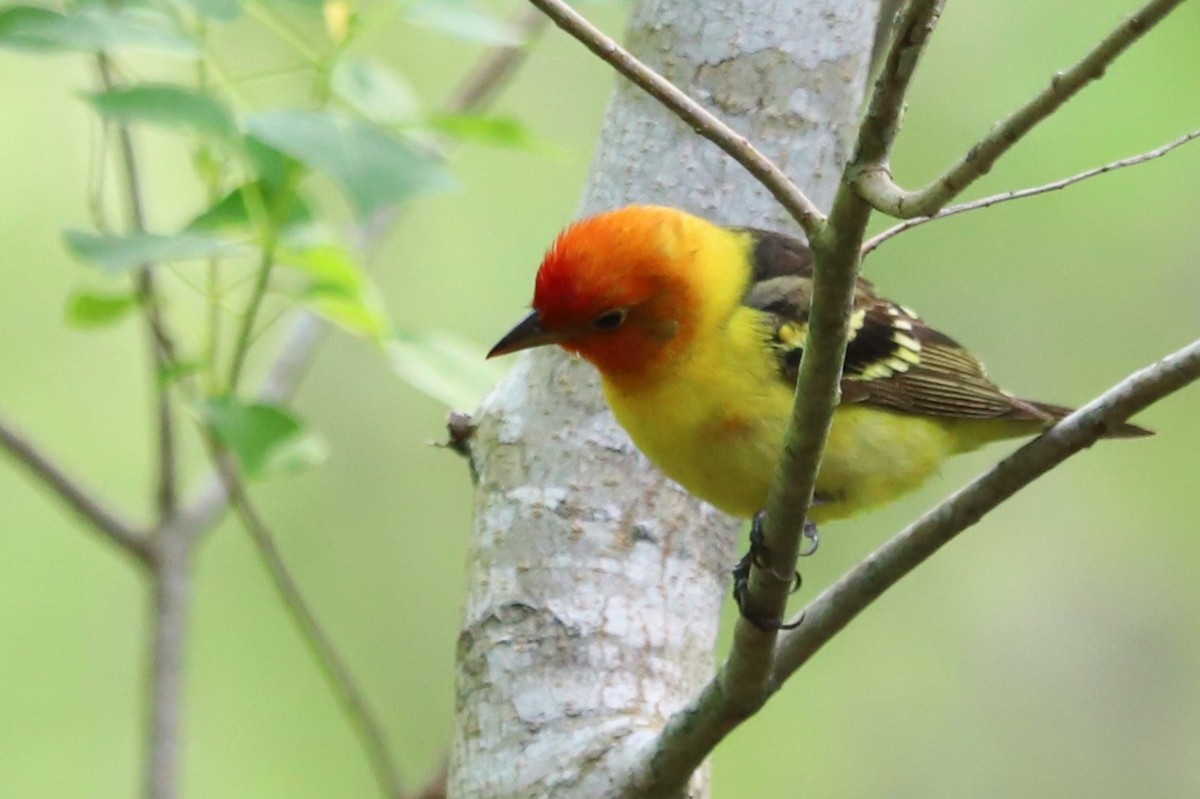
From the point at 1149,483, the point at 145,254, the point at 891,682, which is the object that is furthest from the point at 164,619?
the point at 1149,483

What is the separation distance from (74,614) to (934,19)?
5.74 m

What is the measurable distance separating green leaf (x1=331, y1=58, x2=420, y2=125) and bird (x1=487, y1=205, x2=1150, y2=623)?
17.9 inches

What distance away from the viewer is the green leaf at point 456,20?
105 inches

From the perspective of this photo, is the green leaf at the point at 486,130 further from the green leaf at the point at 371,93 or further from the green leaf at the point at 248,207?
the green leaf at the point at 248,207

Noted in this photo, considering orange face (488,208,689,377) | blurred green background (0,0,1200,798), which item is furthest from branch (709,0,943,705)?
blurred green background (0,0,1200,798)

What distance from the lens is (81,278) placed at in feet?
21.0

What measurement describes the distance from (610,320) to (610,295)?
48 mm

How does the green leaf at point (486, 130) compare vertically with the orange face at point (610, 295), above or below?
above

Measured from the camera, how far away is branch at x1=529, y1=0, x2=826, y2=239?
5.75ft

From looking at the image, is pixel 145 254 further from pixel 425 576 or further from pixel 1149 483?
pixel 1149 483

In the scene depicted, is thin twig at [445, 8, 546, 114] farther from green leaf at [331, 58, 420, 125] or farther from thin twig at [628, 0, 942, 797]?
thin twig at [628, 0, 942, 797]

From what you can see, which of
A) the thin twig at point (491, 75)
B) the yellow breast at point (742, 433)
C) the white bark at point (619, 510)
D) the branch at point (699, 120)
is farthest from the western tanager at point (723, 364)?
the thin twig at point (491, 75)

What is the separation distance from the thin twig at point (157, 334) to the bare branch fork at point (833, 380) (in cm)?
141

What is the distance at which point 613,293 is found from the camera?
2859 millimetres
